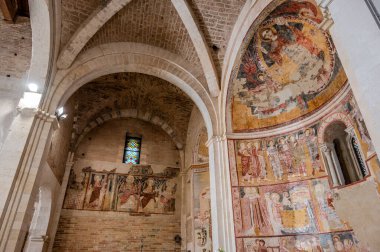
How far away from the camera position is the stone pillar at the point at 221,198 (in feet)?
21.5

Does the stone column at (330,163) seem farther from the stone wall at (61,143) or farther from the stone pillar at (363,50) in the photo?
the stone wall at (61,143)

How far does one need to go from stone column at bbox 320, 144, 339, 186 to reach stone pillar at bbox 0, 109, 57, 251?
713 cm

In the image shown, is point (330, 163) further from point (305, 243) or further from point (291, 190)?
point (305, 243)

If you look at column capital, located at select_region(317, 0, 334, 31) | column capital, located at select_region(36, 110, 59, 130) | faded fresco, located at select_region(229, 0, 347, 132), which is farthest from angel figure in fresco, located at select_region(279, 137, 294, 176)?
column capital, located at select_region(36, 110, 59, 130)

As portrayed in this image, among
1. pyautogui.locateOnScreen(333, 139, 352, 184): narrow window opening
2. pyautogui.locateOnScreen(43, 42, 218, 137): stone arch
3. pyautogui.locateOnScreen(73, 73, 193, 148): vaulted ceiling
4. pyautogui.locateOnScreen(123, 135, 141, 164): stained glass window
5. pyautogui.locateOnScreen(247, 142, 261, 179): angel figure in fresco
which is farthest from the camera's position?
pyautogui.locateOnScreen(123, 135, 141, 164): stained glass window

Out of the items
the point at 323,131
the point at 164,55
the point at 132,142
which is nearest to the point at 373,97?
the point at 323,131

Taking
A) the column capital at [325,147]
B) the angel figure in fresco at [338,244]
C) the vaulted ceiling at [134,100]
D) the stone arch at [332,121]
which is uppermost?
the vaulted ceiling at [134,100]

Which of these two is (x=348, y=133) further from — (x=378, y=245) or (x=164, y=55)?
(x=164, y=55)

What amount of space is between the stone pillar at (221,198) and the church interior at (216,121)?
3 centimetres

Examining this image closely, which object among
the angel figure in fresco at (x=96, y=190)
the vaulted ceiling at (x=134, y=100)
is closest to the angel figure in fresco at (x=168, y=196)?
the vaulted ceiling at (x=134, y=100)

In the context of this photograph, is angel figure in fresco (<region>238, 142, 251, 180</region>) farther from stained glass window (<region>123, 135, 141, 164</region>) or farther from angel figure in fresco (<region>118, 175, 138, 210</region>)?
stained glass window (<region>123, 135, 141, 164</region>)

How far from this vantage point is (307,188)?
6.54 metres

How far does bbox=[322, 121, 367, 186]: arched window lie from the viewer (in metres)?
5.73

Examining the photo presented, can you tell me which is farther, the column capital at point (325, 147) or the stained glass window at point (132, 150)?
the stained glass window at point (132, 150)
